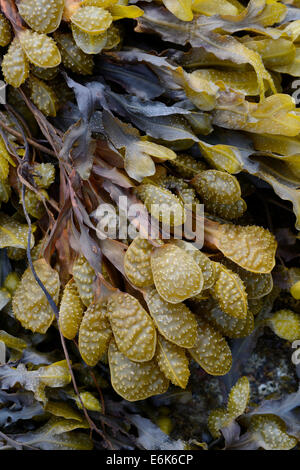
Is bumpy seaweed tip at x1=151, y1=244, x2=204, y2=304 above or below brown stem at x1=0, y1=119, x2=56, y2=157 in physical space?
below

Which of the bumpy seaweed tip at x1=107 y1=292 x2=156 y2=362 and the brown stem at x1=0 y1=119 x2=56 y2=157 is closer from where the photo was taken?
the bumpy seaweed tip at x1=107 y1=292 x2=156 y2=362

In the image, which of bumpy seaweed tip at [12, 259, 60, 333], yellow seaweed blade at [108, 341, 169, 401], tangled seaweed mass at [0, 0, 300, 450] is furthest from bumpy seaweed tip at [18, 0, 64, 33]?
yellow seaweed blade at [108, 341, 169, 401]

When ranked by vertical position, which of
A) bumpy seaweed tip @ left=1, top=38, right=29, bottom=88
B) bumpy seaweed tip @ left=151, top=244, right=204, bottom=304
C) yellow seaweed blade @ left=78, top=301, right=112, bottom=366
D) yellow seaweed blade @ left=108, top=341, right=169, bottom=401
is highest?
bumpy seaweed tip @ left=1, top=38, right=29, bottom=88

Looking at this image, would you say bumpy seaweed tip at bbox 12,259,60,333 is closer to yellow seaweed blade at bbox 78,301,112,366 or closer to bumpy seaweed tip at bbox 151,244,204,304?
yellow seaweed blade at bbox 78,301,112,366

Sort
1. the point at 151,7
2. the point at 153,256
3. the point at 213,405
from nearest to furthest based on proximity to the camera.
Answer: the point at 153,256 < the point at 151,7 < the point at 213,405

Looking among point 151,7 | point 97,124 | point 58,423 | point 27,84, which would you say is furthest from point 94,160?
point 58,423

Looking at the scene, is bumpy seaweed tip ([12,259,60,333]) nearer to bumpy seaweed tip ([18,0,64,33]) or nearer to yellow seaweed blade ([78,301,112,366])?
yellow seaweed blade ([78,301,112,366])

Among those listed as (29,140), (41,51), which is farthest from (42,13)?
(29,140)

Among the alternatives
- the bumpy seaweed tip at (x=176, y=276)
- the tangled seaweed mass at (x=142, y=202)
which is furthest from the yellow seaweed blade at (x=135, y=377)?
the bumpy seaweed tip at (x=176, y=276)

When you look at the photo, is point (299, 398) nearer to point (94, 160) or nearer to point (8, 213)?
point (94, 160)

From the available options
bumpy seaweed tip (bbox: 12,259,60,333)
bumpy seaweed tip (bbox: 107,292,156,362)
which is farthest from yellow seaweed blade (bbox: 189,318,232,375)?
bumpy seaweed tip (bbox: 12,259,60,333)
